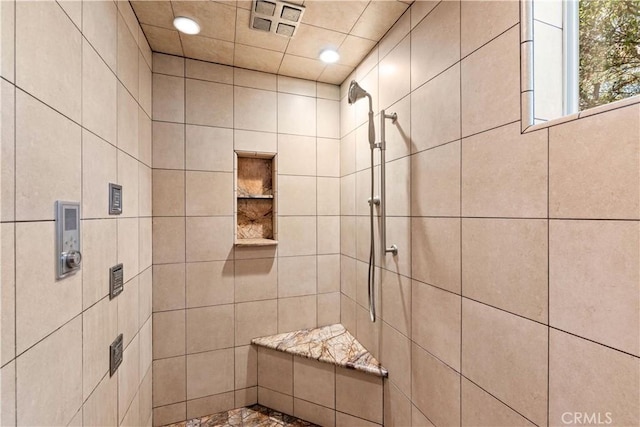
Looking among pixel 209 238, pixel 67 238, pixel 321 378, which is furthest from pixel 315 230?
pixel 67 238

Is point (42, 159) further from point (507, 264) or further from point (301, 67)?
point (301, 67)

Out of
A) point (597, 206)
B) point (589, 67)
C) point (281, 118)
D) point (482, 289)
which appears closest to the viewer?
point (597, 206)

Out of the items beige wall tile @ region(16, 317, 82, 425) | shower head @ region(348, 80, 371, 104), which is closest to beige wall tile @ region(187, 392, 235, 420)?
beige wall tile @ region(16, 317, 82, 425)

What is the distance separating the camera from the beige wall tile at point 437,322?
113cm

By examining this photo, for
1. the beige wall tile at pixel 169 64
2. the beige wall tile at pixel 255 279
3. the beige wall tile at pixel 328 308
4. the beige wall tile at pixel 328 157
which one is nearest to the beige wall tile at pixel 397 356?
the beige wall tile at pixel 328 308

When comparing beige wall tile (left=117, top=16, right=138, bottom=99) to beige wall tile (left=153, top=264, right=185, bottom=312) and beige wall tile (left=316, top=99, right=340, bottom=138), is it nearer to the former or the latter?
beige wall tile (left=153, top=264, right=185, bottom=312)

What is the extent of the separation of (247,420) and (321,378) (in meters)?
0.59

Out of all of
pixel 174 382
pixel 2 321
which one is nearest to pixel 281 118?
pixel 2 321

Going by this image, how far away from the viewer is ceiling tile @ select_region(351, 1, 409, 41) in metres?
1.40

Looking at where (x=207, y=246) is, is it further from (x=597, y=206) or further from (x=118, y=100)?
(x=597, y=206)

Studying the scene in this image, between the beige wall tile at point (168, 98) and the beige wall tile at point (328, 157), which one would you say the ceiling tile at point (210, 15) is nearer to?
the beige wall tile at point (168, 98)

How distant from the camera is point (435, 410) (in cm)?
122

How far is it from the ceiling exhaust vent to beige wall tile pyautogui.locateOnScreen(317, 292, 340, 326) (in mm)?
1824

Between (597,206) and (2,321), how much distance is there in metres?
1.39
